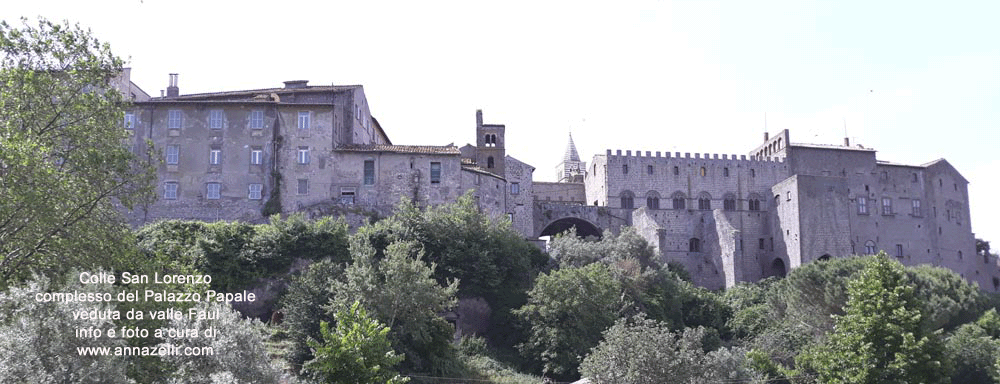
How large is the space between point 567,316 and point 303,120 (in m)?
20.4

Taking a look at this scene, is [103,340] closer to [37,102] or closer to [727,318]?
[37,102]

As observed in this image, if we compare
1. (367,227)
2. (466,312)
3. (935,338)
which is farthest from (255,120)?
(935,338)

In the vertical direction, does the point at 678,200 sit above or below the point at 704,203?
above

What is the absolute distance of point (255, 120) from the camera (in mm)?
53094

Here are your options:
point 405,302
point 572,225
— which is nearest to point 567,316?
point 405,302

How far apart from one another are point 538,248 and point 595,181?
21.3m

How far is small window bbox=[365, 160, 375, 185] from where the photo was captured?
5338 centimetres

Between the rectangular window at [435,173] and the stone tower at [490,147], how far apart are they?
10706mm

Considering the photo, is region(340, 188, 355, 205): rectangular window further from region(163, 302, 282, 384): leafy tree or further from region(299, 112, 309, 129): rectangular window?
region(163, 302, 282, 384): leafy tree

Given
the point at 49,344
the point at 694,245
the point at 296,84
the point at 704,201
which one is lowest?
the point at 49,344

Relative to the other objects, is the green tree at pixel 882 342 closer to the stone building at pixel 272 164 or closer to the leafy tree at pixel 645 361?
the leafy tree at pixel 645 361

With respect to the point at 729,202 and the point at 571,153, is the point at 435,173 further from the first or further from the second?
the point at 571,153

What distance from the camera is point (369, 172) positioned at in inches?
2105

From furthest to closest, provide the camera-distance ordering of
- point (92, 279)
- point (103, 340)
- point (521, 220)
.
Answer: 1. point (521, 220)
2. point (92, 279)
3. point (103, 340)
